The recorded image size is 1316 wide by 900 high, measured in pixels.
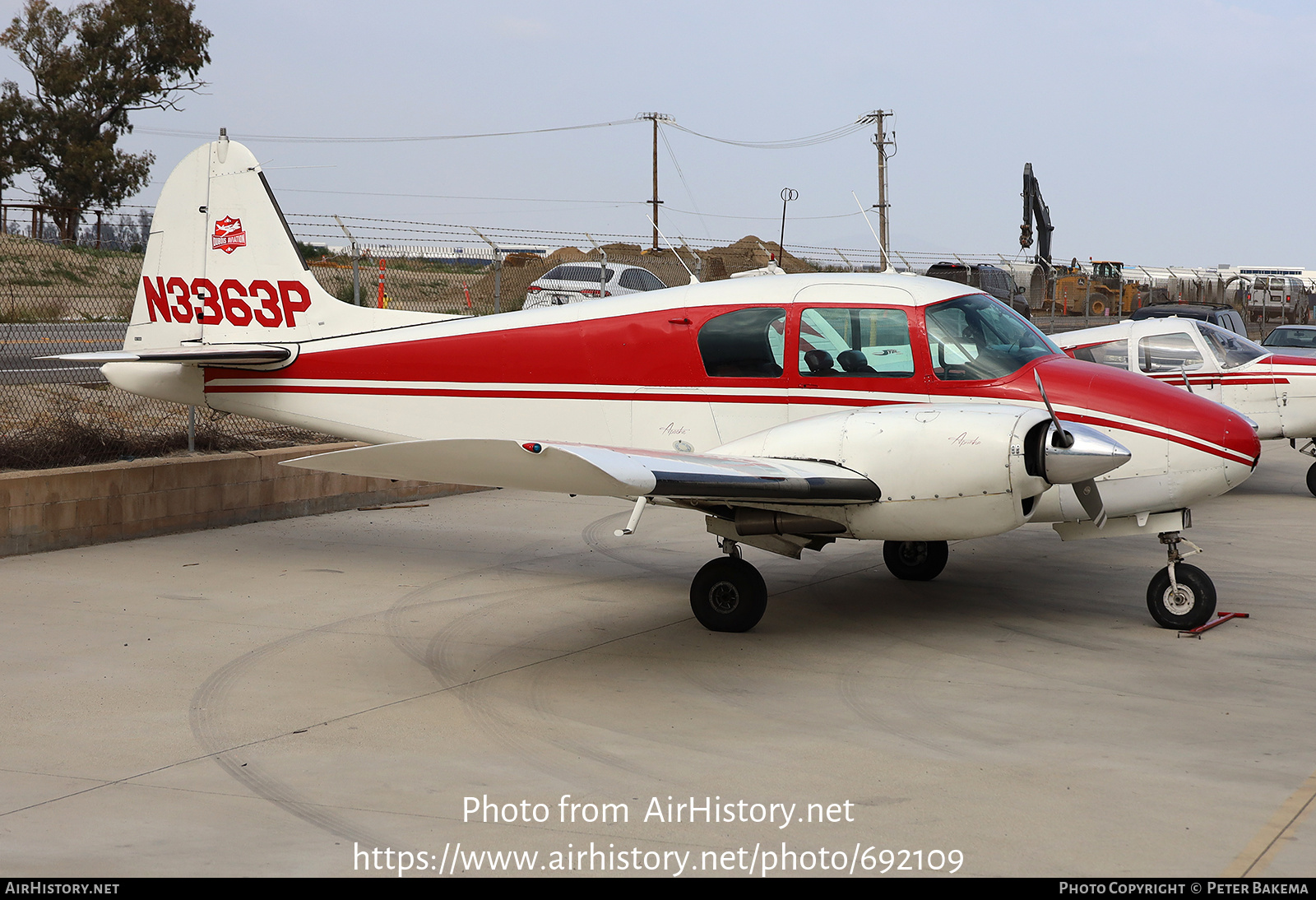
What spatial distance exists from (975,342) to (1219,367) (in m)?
7.36

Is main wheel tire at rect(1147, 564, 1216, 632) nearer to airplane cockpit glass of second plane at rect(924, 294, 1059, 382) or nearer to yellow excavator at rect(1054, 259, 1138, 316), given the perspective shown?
airplane cockpit glass of second plane at rect(924, 294, 1059, 382)

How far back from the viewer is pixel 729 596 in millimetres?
7637

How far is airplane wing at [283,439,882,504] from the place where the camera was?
19.6 feet

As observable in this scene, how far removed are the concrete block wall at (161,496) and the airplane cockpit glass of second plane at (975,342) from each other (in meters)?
5.14

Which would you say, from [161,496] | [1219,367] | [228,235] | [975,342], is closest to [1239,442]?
[975,342]

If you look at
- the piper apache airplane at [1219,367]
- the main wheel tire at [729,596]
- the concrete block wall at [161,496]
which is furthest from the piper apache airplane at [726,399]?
the piper apache airplane at [1219,367]

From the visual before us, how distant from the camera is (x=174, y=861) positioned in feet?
13.5

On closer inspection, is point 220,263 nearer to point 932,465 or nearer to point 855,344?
point 855,344

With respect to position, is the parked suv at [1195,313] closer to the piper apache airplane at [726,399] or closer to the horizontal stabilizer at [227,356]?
the piper apache airplane at [726,399]

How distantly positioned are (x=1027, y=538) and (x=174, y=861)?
888 cm

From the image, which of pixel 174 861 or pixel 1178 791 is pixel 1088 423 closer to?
pixel 1178 791

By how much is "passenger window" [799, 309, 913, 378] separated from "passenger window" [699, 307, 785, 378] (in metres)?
0.17

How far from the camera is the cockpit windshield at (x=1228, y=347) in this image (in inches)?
537
